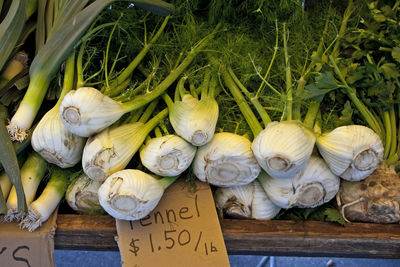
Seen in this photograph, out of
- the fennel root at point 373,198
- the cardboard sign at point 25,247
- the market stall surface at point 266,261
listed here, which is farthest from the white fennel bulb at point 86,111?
the market stall surface at point 266,261

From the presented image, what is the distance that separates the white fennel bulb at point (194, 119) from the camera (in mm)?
979

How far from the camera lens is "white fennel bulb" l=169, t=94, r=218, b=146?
98 centimetres

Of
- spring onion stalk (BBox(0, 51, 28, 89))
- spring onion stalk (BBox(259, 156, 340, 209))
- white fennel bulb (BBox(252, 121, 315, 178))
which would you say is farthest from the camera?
spring onion stalk (BBox(0, 51, 28, 89))

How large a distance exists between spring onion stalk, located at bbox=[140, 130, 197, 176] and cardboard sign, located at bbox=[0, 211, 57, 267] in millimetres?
363

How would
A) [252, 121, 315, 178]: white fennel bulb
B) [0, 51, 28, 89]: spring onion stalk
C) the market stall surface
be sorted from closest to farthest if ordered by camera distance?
[252, 121, 315, 178]: white fennel bulb
[0, 51, 28, 89]: spring onion stalk
the market stall surface

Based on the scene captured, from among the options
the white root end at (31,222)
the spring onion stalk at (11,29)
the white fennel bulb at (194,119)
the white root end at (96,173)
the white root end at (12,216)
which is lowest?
the white root end at (31,222)

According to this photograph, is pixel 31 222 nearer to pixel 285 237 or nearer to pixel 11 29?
pixel 11 29

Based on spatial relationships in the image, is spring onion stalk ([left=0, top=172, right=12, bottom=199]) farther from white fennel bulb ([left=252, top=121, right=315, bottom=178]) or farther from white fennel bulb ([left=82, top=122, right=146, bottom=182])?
white fennel bulb ([left=252, top=121, right=315, bottom=178])

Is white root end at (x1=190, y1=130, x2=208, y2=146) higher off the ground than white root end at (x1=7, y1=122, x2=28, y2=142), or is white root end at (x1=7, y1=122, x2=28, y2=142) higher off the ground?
white root end at (x1=7, y1=122, x2=28, y2=142)

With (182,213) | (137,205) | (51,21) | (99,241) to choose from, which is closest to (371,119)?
(182,213)

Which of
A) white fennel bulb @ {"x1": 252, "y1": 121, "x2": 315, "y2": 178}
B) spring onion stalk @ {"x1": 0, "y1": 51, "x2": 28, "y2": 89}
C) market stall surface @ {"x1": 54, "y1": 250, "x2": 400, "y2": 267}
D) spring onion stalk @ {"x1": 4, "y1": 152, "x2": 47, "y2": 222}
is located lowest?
market stall surface @ {"x1": 54, "y1": 250, "x2": 400, "y2": 267}

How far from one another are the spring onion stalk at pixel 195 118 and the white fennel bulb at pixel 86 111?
0.18m

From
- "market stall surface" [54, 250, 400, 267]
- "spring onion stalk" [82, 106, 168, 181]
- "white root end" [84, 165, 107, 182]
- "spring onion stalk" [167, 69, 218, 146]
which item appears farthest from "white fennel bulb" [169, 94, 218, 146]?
"market stall surface" [54, 250, 400, 267]

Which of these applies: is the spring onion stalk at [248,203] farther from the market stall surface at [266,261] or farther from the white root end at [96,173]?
the market stall surface at [266,261]
